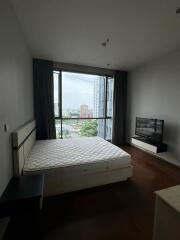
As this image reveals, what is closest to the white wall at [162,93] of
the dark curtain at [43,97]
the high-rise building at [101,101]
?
the high-rise building at [101,101]

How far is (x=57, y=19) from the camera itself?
2131 mm

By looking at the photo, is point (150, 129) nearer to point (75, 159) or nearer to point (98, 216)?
point (75, 159)

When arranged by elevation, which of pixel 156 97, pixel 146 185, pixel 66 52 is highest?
pixel 66 52

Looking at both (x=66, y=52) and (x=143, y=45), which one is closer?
(x=143, y=45)

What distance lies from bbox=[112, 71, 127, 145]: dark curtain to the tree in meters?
0.71

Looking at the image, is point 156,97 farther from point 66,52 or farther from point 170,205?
point 170,205

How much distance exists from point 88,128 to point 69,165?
2.85 m

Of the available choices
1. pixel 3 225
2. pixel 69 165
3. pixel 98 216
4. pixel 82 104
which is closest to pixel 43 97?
pixel 82 104

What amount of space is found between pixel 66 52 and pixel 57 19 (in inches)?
49.3

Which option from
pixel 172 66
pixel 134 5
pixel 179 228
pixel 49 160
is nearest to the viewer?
pixel 179 228

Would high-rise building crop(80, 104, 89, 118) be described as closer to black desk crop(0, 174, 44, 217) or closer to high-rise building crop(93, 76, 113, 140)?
high-rise building crop(93, 76, 113, 140)

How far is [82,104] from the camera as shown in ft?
15.5

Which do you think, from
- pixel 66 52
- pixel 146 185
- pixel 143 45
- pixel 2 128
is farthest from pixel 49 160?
pixel 143 45

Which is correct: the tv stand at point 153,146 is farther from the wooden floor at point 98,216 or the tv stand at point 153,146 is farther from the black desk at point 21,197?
the black desk at point 21,197
